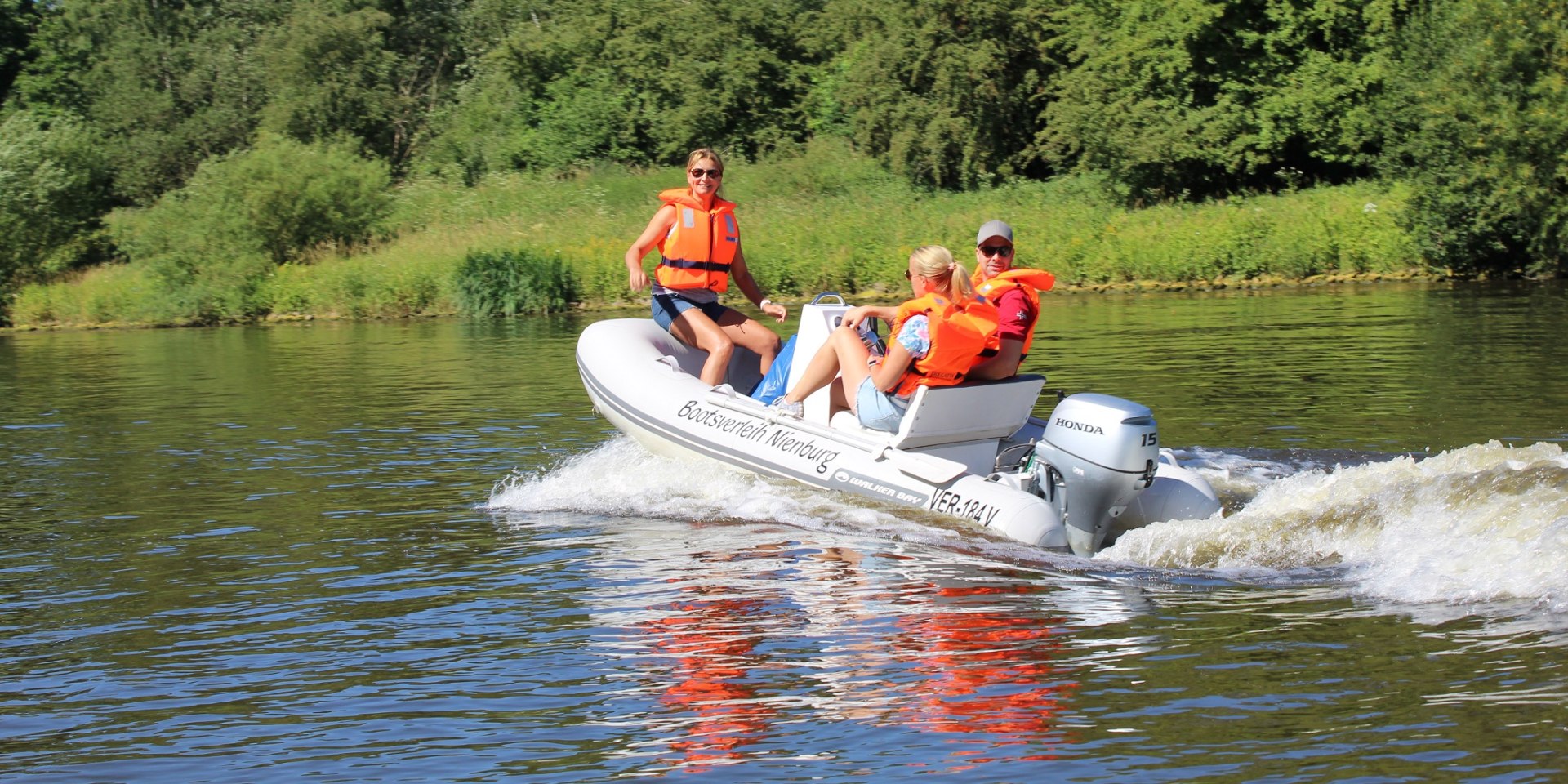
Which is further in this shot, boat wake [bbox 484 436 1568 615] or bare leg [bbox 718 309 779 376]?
bare leg [bbox 718 309 779 376]

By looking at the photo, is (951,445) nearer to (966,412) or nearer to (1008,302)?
(966,412)

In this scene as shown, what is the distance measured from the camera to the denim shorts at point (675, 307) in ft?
26.1

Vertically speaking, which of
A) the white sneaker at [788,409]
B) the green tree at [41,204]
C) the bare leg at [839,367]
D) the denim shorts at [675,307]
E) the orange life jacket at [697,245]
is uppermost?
the green tree at [41,204]

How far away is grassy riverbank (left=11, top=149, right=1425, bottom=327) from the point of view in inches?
825

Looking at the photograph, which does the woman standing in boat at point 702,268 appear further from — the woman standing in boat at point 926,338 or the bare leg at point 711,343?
the woman standing in boat at point 926,338

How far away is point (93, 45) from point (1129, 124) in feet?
92.2

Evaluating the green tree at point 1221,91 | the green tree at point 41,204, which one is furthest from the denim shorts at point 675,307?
the green tree at point 41,204

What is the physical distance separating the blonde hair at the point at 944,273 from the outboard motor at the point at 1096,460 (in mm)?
576

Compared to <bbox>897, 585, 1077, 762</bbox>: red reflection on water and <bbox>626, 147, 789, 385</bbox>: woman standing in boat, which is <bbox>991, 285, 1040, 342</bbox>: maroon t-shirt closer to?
<bbox>897, 585, 1077, 762</bbox>: red reflection on water

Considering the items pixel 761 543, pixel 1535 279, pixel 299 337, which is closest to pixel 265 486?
pixel 761 543

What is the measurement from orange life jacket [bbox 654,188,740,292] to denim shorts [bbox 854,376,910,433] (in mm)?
1328

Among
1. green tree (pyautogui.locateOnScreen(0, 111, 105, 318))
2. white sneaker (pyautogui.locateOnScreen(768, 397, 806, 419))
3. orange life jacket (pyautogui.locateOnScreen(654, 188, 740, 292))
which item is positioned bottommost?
white sneaker (pyautogui.locateOnScreen(768, 397, 806, 419))

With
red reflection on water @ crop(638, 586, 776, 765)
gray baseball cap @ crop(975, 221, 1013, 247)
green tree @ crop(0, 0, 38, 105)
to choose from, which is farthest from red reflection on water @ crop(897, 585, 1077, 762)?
green tree @ crop(0, 0, 38, 105)

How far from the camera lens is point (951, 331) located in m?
6.09
